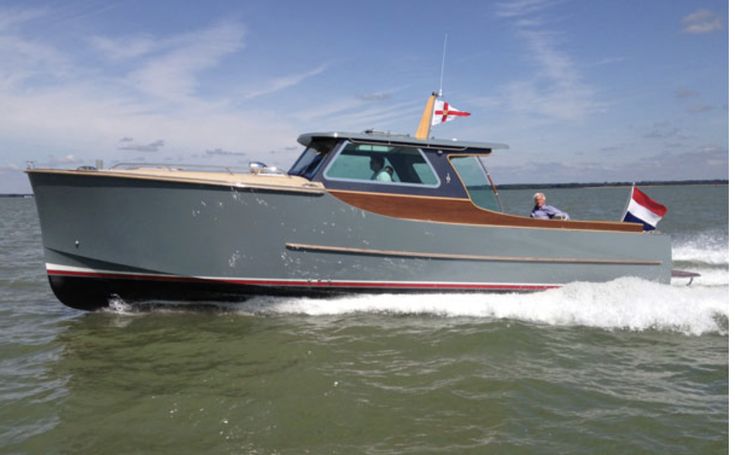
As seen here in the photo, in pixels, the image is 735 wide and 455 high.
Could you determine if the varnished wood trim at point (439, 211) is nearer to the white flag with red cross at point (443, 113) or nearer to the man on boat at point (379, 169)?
the man on boat at point (379, 169)

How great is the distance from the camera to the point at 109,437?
360 cm

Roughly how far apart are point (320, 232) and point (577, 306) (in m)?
3.55

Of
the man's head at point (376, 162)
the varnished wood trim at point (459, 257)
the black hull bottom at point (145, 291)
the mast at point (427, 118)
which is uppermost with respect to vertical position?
the mast at point (427, 118)

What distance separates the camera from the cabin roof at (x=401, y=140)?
→ 21.7 ft

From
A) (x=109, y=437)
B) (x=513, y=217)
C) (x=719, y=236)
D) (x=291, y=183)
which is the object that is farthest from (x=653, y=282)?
(x=719, y=236)

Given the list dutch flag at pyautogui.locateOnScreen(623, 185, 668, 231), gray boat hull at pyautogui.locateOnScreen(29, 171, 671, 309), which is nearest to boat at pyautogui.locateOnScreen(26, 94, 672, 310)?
gray boat hull at pyautogui.locateOnScreen(29, 171, 671, 309)

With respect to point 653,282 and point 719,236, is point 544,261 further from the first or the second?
point 719,236

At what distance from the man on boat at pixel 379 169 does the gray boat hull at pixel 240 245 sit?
56 centimetres

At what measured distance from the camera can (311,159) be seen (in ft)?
23.3

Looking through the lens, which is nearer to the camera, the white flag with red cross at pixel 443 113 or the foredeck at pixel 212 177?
the foredeck at pixel 212 177

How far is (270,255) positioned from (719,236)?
15.3 meters

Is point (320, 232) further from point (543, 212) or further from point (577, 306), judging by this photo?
point (577, 306)

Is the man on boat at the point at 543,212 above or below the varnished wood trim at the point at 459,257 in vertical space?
above

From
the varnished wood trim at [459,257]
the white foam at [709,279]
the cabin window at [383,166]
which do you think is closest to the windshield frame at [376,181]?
the cabin window at [383,166]
